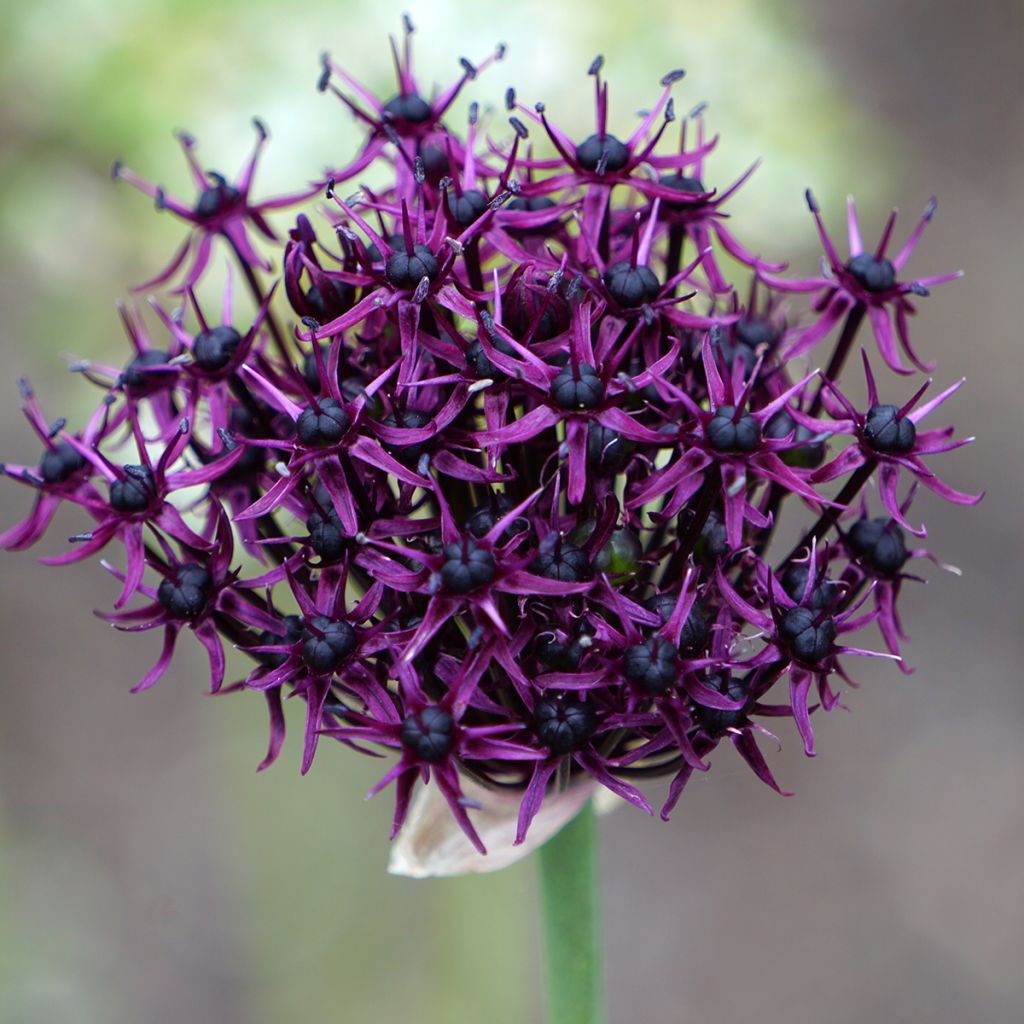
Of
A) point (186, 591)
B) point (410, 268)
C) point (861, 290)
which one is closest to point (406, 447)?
point (410, 268)

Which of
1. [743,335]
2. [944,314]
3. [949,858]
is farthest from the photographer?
[944,314]

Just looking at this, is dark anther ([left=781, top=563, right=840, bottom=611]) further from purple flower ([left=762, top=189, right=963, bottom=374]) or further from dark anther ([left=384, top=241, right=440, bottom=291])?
dark anther ([left=384, top=241, right=440, bottom=291])

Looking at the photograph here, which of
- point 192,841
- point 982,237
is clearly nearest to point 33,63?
point 192,841

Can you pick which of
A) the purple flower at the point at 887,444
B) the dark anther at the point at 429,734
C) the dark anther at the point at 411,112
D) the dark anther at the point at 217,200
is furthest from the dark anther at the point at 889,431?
the dark anther at the point at 217,200

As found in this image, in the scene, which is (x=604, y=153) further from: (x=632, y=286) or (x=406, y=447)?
(x=406, y=447)

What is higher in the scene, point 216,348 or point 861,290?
point 861,290

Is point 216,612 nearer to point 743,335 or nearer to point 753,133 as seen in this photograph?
point 743,335
